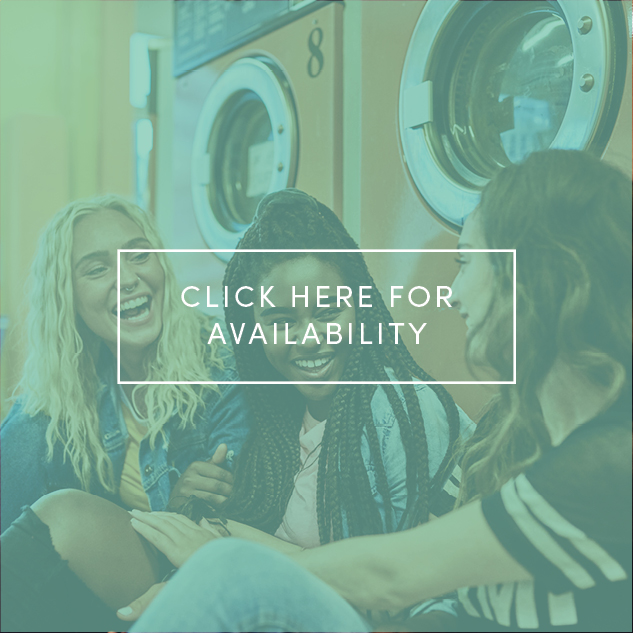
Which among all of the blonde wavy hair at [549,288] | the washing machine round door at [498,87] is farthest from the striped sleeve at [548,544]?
the washing machine round door at [498,87]

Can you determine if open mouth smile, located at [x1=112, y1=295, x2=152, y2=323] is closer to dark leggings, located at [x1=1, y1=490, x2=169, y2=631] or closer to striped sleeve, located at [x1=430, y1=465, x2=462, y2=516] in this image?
dark leggings, located at [x1=1, y1=490, x2=169, y2=631]

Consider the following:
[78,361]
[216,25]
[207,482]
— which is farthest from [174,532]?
[216,25]

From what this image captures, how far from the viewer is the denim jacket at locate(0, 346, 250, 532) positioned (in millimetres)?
1515

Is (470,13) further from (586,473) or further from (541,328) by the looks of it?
(586,473)

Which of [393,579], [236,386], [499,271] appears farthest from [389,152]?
[393,579]

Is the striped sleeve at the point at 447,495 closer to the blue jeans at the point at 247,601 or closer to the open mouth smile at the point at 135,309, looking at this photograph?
the blue jeans at the point at 247,601

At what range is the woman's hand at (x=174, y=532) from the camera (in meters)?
1.45

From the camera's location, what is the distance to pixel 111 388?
156 cm

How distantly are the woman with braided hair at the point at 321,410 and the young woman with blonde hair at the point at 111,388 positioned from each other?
8 centimetres

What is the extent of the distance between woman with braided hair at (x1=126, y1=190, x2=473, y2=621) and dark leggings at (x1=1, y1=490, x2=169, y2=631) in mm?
67

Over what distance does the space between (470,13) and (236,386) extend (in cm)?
98

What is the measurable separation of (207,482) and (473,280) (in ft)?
2.55

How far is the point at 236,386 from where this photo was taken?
1523 millimetres

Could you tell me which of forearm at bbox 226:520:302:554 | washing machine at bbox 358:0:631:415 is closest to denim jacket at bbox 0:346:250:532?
forearm at bbox 226:520:302:554
